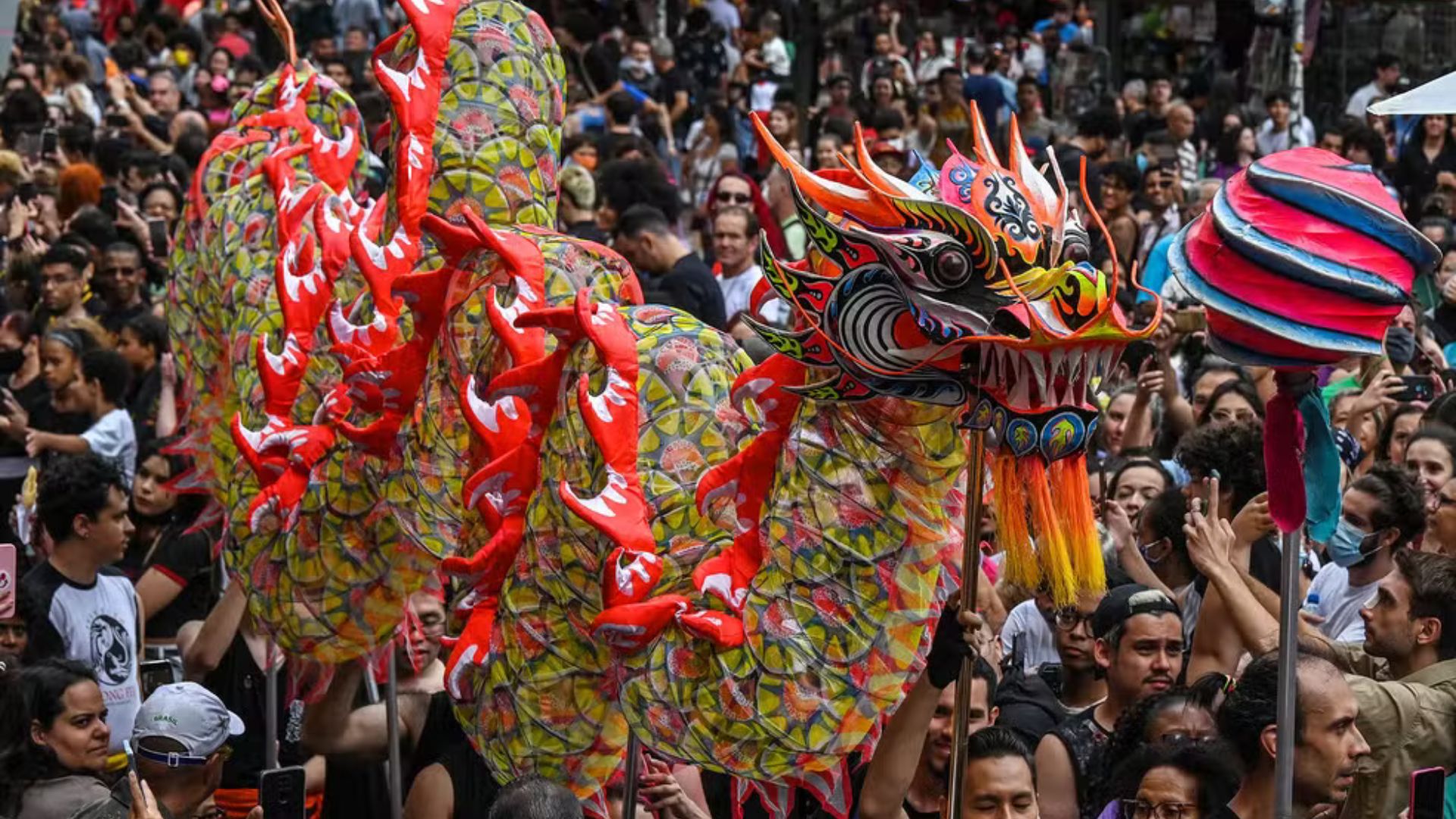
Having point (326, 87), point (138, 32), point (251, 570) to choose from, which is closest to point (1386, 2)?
point (138, 32)

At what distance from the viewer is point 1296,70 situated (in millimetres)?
14656

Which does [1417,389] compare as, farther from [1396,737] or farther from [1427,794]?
[1427,794]

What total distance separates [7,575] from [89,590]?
4.47 ft

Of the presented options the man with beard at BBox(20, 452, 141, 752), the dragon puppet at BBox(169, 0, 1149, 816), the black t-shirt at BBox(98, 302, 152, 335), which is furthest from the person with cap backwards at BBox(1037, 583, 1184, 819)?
the black t-shirt at BBox(98, 302, 152, 335)

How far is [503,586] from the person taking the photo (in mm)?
5184

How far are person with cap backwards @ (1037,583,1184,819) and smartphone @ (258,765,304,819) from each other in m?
1.78

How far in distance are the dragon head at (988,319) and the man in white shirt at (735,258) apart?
5.05 metres

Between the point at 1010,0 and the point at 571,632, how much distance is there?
51.3 feet

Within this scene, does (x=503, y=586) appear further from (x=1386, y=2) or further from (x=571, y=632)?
(x=1386, y=2)

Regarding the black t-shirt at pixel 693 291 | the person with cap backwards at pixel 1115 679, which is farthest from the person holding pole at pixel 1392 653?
the black t-shirt at pixel 693 291

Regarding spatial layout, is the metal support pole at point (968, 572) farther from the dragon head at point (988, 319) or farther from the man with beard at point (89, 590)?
the man with beard at point (89, 590)

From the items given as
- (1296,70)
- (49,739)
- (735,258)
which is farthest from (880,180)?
(1296,70)

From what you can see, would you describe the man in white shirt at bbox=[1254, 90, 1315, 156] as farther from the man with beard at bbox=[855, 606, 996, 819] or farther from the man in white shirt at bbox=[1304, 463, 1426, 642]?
the man with beard at bbox=[855, 606, 996, 819]

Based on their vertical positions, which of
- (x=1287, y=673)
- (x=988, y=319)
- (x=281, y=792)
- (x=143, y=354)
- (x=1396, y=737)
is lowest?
(x=143, y=354)
